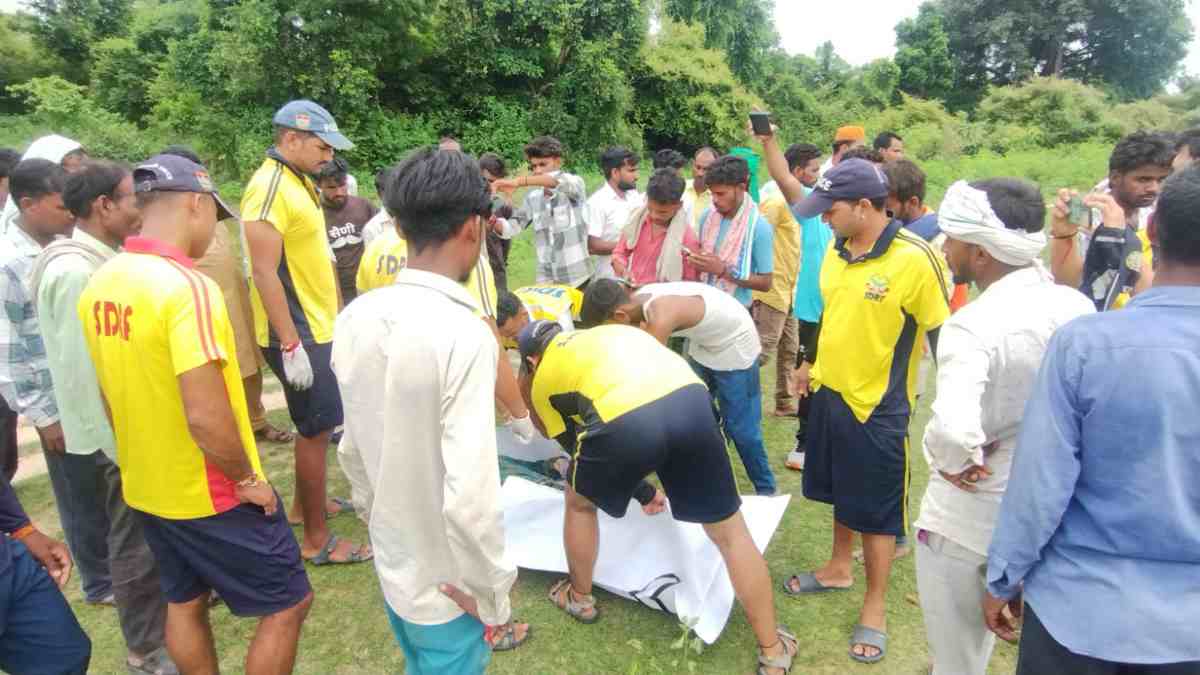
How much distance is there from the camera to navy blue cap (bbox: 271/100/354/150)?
346 centimetres

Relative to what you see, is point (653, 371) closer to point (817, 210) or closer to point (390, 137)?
point (817, 210)

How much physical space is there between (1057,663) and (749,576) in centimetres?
131

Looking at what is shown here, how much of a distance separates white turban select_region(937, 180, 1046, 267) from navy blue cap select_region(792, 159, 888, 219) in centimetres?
77

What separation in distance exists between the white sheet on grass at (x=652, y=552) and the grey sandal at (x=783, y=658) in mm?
229

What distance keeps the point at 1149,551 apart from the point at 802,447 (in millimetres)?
3283

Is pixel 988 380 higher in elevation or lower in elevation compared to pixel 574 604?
higher

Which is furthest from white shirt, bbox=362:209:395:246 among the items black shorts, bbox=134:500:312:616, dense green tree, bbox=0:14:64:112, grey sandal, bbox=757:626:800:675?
dense green tree, bbox=0:14:64:112

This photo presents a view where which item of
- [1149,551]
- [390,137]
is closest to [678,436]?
[1149,551]

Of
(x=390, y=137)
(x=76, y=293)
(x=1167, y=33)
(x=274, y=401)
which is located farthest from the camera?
(x=1167, y=33)

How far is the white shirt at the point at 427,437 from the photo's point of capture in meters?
1.78

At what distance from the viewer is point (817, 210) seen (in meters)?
3.18

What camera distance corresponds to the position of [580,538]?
3234 millimetres

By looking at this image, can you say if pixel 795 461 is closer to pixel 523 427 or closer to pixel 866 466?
pixel 866 466

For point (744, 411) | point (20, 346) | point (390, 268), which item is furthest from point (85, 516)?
point (744, 411)
